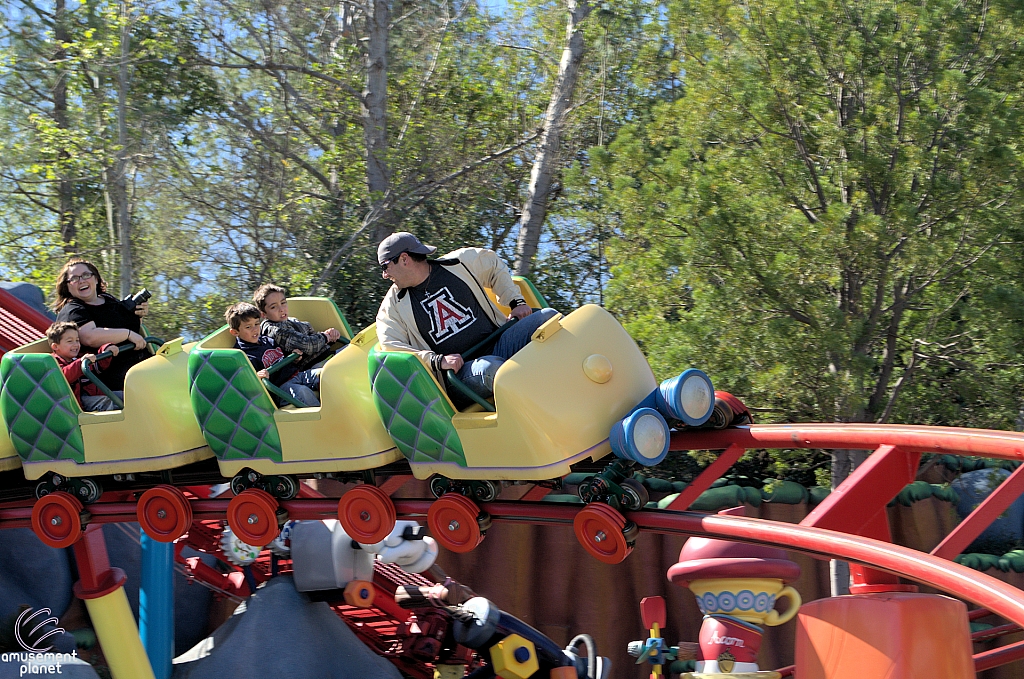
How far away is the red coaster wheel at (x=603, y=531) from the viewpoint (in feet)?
9.96

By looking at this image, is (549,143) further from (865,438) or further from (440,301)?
(865,438)

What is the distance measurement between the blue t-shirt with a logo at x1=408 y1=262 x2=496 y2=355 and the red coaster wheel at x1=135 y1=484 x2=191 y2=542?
1.24 m

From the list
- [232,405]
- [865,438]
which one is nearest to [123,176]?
[232,405]

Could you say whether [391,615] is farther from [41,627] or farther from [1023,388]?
[1023,388]

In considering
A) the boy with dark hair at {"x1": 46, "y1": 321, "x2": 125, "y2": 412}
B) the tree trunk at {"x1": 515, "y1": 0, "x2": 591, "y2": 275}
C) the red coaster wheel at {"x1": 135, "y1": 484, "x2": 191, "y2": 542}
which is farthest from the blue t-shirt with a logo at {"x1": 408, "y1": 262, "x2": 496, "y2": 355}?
the tree trunk at {"x1": 515, "y1": 0, "x2": 591, "y2": 275}

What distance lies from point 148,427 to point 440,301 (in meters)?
1.25

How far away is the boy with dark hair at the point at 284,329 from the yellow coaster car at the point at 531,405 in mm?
712

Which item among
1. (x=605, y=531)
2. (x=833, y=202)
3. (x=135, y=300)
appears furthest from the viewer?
(x=833, y=202)

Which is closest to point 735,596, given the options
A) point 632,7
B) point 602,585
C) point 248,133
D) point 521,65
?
point 602,585

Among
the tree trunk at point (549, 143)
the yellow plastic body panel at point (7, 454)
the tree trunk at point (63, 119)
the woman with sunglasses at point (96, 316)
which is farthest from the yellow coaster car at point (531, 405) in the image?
Answer: the tree trunk at point (63, 119)

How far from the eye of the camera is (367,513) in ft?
11.9

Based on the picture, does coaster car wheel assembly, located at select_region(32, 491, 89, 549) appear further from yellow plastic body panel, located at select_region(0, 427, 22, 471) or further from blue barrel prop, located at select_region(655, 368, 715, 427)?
blue barrel prop, located at select_region(655, 368, 715, 427)

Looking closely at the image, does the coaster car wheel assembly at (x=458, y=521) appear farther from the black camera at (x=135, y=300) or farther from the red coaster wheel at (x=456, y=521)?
the black camera at (x=135, y=300)

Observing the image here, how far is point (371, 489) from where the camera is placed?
3.58 m
